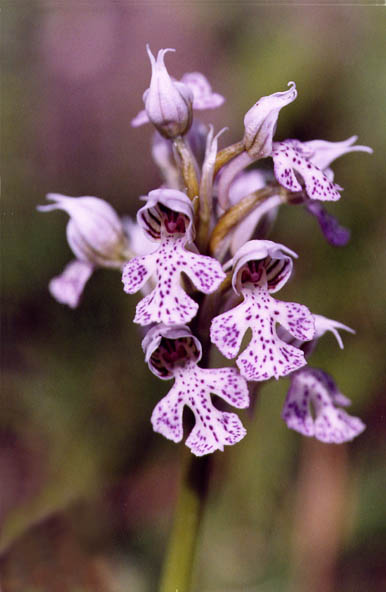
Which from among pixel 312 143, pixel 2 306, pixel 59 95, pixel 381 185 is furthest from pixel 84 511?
pixel 59 95

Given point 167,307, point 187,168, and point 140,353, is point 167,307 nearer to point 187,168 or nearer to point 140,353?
point 187,168

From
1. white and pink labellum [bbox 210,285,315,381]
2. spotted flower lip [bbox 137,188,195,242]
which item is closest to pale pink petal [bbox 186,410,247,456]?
white and pink labellum [bbox 210,285,315,381]

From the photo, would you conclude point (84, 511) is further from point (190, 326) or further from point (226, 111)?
point (226, 111)

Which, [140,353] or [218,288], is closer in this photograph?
[218,288]

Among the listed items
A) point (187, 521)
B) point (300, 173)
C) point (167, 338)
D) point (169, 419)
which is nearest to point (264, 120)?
point (300, 173)

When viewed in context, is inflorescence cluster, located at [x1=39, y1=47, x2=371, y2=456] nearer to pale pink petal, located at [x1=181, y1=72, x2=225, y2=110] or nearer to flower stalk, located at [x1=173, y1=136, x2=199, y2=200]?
flower stalk, located at [x1=173, y1=136, x2=199, y2=200]

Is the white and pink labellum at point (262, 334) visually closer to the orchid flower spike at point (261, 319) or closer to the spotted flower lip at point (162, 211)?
the orchid flower spike at point (261, 319)
